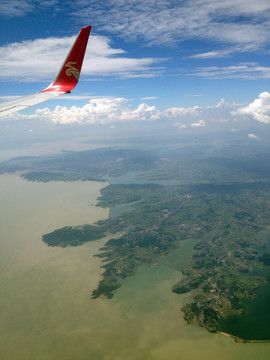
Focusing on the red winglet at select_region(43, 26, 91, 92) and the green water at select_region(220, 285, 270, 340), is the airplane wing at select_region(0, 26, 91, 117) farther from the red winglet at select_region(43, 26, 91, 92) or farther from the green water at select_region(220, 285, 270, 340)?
the green water at select_region(220, 285, 270, 340)

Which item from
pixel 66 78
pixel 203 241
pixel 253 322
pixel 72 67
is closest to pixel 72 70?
pixel 72 67

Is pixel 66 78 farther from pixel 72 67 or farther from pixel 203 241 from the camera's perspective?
pixel 203 241

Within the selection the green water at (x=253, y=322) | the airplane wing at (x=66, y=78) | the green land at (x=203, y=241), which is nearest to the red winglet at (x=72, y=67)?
the airplane wing at (x=66, y=78)

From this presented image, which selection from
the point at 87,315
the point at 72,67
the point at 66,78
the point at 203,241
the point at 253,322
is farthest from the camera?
the point at 203,241

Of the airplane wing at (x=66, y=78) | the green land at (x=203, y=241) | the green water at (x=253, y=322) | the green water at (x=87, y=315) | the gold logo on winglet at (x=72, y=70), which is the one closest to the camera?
the airplane wing at (x=66, y=78)

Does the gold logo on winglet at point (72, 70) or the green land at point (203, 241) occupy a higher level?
the gold logo on winglet at point (72, 70)

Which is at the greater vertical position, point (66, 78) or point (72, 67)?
point (72, 67)

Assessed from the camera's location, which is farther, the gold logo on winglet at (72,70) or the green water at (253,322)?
the green water at (253,322)

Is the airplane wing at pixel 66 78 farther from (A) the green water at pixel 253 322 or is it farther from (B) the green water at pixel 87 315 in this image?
(A) the green water at pixel 253 322
